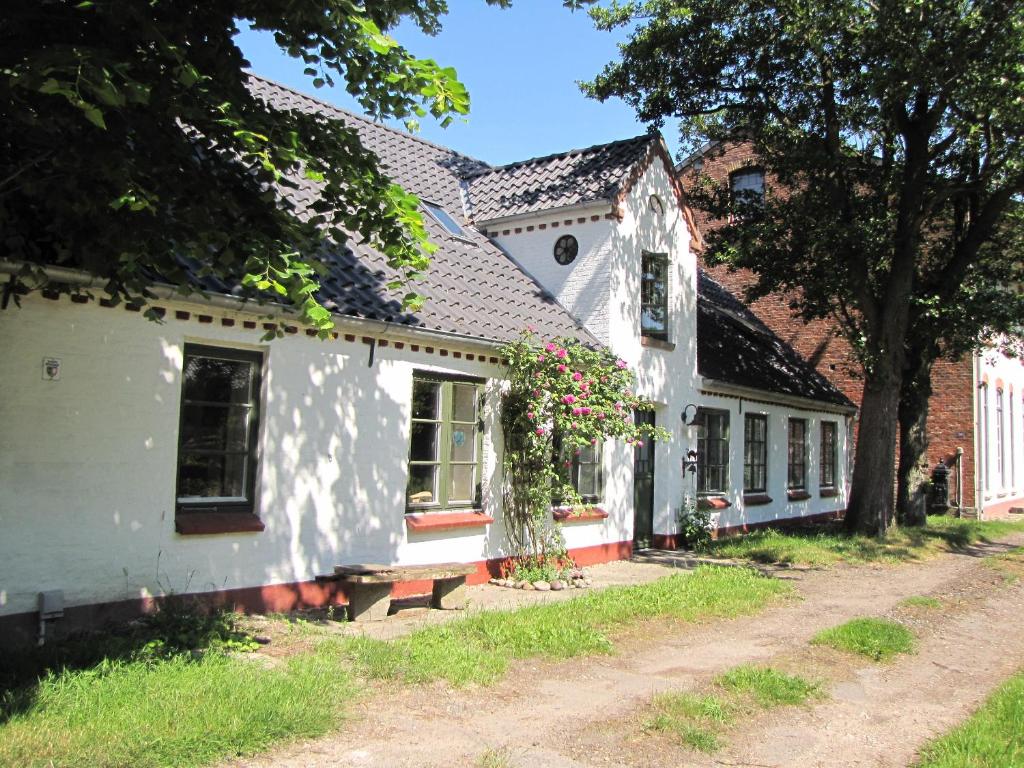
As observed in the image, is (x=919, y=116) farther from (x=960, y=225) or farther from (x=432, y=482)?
(x=432, y=482)

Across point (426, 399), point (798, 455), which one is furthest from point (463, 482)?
point (798, 455)

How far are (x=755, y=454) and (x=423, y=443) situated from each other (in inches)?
403

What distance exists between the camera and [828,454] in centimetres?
2169

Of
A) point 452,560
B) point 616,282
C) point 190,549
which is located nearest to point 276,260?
point 190,549

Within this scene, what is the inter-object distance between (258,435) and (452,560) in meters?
3.12

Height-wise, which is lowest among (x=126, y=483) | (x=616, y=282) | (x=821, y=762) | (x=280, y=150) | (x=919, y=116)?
(x=821, y=762)

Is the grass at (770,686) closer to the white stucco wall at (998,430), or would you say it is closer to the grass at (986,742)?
the grass at (986,742)

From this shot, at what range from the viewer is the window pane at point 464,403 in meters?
10.4

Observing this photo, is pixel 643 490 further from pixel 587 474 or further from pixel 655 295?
pixel 655 295

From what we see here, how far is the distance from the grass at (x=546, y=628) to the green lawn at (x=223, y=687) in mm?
17

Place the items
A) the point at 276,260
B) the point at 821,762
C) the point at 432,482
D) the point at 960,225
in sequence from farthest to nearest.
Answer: the point at 960,225, the point at 432,482, the point at 276,260, the point at 821,762

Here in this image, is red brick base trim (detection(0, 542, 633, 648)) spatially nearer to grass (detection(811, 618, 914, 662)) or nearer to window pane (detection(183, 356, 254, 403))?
window pane (detection(183, 356, 254, 403))

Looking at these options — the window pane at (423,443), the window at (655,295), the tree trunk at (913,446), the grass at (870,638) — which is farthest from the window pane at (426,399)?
the tree trunk at (913,446)

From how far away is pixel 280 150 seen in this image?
5379mm
